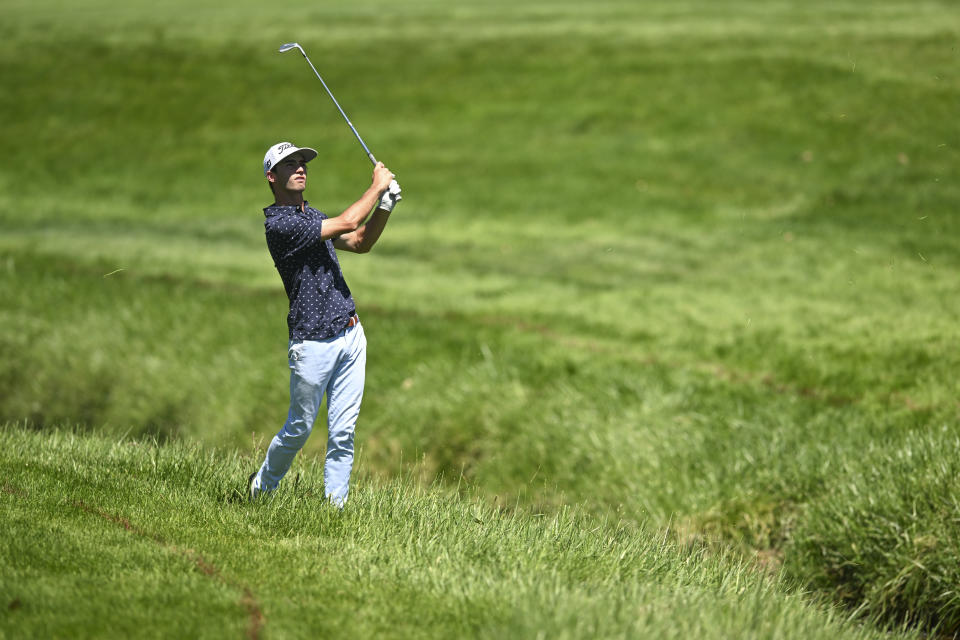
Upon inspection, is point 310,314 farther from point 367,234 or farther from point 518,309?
point 518,309

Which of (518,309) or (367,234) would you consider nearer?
(367,234)

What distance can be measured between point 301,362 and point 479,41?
28677mm

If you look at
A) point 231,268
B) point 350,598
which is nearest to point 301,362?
point 350,598

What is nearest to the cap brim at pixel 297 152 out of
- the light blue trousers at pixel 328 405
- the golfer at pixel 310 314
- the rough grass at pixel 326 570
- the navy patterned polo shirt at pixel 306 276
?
the golfer at pixel 310 314

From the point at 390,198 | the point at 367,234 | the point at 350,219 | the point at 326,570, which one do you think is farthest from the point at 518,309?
the point at 326,570

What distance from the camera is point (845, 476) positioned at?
866 cm

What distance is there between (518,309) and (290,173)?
31.3 ft

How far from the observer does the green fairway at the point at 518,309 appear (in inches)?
207

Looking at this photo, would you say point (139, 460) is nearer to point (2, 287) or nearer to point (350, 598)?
point (350, 598)

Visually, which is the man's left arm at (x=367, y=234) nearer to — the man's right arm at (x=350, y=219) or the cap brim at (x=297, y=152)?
the man's right arm at (x=350, y=219)

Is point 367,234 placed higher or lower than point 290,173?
lower

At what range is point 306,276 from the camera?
6.21 metres

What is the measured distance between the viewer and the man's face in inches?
243

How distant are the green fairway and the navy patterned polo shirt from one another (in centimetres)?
107
